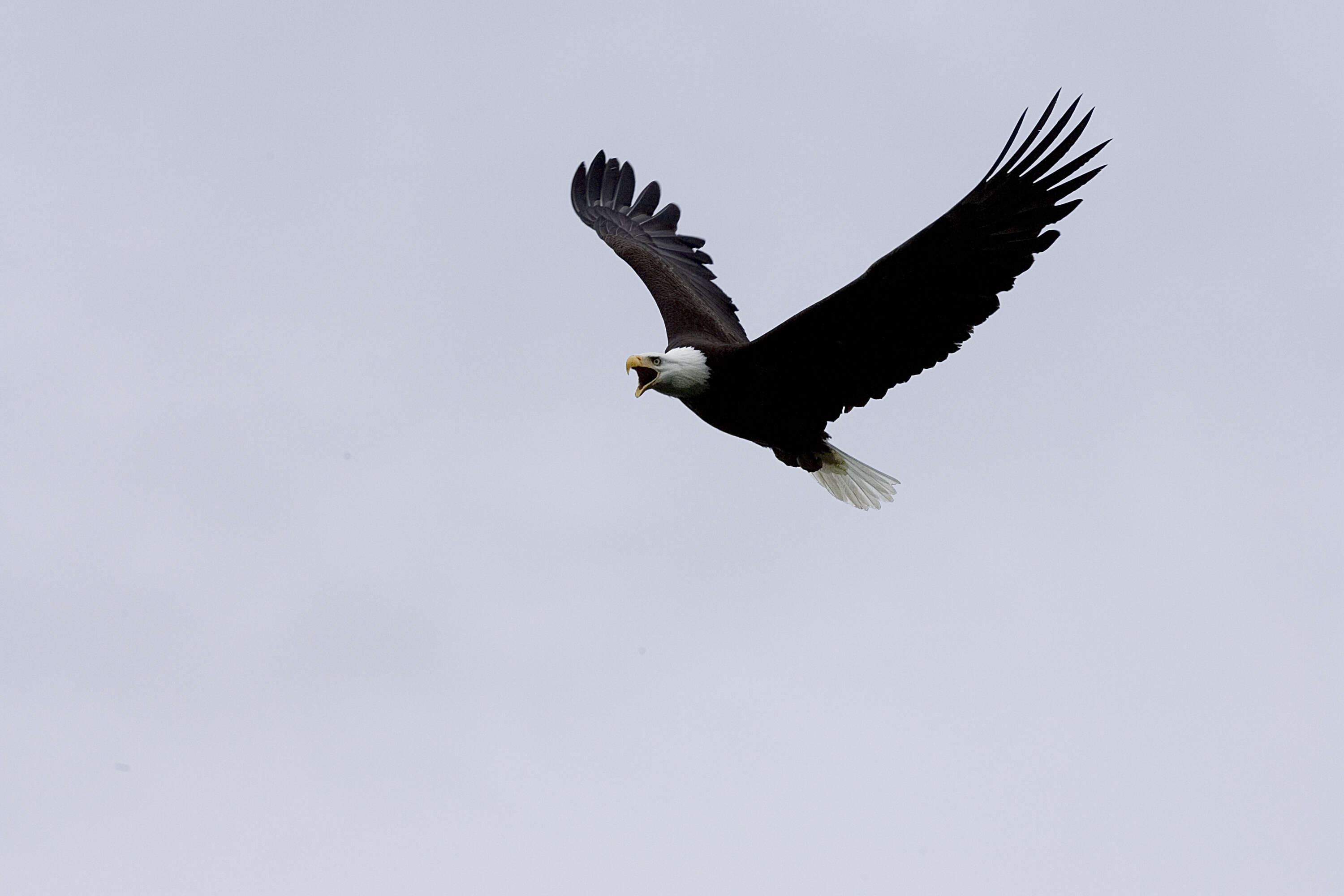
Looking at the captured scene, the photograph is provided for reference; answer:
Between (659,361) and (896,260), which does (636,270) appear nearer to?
(659,361)

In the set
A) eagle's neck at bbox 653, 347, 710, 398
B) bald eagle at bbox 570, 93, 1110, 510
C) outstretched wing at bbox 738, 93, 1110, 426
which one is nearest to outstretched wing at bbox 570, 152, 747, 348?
bald eagle at bbox 570, 93, 1110, 510

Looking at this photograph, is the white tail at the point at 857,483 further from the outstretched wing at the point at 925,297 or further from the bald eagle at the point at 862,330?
the outstretched wing at the point at 925,297

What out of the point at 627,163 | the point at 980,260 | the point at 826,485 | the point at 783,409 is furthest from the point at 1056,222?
the point at 627,163

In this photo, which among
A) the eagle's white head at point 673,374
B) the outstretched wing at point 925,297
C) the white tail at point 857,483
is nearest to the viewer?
the outstretched wing at point 925,297

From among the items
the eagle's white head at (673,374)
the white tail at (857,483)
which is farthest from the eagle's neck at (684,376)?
the white tail at (857,483)

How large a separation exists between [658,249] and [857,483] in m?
2.65

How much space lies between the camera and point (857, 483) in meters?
11.2

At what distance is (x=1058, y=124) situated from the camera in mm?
8586

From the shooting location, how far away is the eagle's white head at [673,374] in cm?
1002

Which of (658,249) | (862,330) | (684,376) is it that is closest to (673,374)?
(684,376)

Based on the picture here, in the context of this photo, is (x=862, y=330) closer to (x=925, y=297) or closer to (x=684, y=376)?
(x=925, y=297)

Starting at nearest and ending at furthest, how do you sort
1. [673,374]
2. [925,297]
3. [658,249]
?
[925,297] → [673,374] → [658,249]

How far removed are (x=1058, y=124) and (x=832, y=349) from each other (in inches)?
68.1

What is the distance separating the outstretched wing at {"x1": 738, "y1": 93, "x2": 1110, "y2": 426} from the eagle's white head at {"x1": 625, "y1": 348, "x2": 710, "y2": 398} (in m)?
0.31
